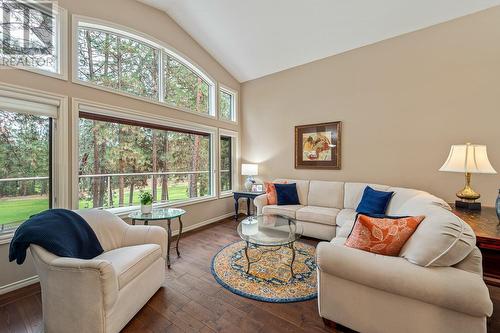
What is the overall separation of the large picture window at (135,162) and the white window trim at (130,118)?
0.10m

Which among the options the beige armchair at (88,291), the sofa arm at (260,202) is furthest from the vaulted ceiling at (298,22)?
the beige armchair at (88,291)

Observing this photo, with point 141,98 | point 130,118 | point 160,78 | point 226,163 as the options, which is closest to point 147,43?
point 160,78

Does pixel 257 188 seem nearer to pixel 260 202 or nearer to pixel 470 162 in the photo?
pixel 260 202

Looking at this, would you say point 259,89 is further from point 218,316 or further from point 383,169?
point 218,316

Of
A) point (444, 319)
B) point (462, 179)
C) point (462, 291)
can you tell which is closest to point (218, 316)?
point (444, 319)

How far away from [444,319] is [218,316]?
1.56m

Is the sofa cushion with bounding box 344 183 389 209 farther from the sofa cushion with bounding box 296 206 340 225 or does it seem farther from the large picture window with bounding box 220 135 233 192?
the large picture window with bounding box 220 135 233 192

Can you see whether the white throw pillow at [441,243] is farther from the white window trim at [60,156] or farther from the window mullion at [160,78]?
the window mullion at [160,78]

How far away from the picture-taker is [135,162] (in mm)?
3209

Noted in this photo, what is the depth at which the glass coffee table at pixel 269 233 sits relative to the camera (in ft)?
7.25

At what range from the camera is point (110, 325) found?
1.44 meters

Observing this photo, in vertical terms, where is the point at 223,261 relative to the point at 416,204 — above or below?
below

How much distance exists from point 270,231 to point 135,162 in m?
2.35

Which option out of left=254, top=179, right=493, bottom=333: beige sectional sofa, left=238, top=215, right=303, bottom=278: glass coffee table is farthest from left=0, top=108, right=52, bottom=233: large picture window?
left=254, top=179, right=493, bottom=333: beige sectional sofa
